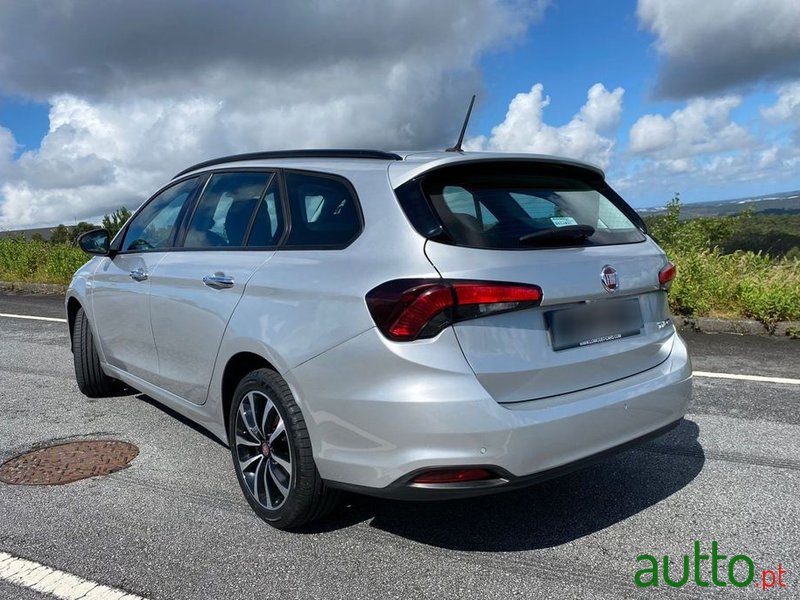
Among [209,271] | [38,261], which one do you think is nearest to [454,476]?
[209,271]

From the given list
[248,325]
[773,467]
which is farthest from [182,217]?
[773,467]

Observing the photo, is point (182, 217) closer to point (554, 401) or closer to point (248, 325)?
point (248, 325)

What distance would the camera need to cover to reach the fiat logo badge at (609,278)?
2930mm

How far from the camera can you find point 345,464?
9.13 ft

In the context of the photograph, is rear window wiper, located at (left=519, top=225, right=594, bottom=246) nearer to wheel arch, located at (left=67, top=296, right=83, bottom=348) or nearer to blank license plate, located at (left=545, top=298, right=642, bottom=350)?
blank license plate, located at (left=545, top=298, right=642, bottom=350)

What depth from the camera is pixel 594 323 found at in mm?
2904

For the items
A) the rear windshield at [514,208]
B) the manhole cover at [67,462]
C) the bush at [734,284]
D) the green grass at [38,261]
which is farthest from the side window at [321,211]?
the green grass at [38,261]

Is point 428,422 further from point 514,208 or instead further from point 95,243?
point 95,243

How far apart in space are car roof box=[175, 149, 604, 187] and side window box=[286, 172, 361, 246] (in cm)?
8

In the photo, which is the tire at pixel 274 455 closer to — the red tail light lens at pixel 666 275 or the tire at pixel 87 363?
the red tail light lens at pixel 666 275

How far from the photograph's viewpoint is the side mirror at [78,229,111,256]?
5.05m

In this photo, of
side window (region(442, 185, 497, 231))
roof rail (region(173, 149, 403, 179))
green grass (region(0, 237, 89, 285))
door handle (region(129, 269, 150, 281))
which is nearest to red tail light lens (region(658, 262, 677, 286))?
side window (region(442, 185, 497, 231))

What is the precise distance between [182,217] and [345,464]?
219 cm

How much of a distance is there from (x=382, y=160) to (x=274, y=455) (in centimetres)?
146
